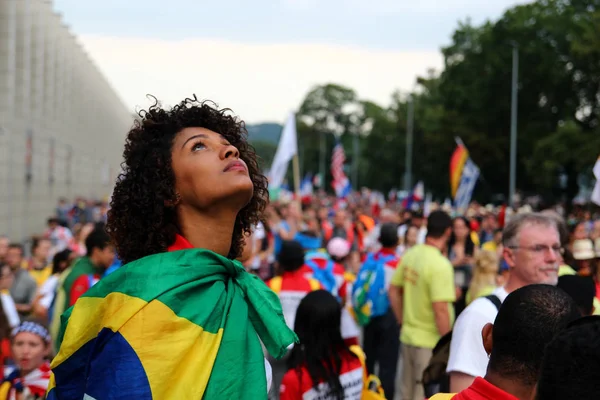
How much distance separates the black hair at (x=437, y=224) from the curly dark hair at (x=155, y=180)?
15.1ft

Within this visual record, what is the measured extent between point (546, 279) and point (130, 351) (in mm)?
2688

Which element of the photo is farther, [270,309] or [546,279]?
[546,279]

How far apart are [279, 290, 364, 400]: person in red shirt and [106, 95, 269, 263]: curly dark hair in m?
1.92

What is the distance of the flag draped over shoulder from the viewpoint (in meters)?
2.32

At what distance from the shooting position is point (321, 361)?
16.0 ft

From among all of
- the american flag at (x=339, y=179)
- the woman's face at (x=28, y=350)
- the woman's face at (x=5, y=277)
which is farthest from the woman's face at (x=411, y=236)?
the american flag at (x=339, y=179)

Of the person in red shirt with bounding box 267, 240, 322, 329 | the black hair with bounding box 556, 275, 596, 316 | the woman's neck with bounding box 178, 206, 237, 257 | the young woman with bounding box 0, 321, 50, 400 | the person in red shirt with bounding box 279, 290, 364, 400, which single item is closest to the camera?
the woman's neck with bounding box 178, 206, 237, 257

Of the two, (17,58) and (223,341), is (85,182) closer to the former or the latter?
(17,58)

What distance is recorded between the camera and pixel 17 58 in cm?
3131

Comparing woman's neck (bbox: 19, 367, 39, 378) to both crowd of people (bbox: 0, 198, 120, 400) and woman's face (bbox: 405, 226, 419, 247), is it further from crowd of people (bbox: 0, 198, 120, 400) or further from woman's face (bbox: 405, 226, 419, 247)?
woman's face (bbox: 405, 226, 419, 247)

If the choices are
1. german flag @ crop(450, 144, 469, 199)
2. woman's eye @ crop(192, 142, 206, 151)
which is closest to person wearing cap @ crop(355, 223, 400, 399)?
woman's eye @ crop(192, 142, 206, 151)

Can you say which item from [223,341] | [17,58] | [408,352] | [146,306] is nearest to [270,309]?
[223,341]

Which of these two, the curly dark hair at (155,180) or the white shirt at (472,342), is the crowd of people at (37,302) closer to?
the curly dark hair at (155,180)

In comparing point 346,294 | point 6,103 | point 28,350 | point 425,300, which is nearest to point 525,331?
point 28,350
